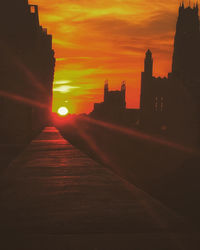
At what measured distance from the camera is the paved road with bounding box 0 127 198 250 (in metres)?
5.00

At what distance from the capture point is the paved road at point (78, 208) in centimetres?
500

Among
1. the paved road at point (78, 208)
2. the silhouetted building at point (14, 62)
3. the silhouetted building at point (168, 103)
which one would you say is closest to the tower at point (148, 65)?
the silhouetted building at point (168, 103)

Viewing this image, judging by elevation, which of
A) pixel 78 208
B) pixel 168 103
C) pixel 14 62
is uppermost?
pixel 168 103

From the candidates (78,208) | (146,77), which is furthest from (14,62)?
(146,77)

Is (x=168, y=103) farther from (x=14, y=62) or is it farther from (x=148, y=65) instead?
(x=14, y=62)

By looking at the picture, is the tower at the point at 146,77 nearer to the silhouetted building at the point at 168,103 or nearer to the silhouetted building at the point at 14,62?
the silhouetted building at the point at 168,103

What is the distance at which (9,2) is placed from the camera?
25.6 m

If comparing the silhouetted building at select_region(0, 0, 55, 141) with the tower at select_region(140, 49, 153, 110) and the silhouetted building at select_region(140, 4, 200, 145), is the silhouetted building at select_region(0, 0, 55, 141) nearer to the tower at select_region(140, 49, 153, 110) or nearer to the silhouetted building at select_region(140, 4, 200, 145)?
the silhouetted building at select_region(140, 4, 200, 145)

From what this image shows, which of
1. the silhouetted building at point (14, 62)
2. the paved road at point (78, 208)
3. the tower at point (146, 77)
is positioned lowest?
the paved road at point (78, 208)

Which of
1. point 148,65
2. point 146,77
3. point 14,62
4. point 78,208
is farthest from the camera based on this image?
point 146,77

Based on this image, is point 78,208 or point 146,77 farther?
point 146,77

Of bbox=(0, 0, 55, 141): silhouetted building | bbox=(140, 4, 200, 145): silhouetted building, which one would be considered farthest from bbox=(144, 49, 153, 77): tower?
bbox=(0, 0, 55, 141): silhouetted building

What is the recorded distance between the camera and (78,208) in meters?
6.17

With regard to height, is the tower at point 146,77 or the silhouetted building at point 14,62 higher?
the tower at point 146,77
